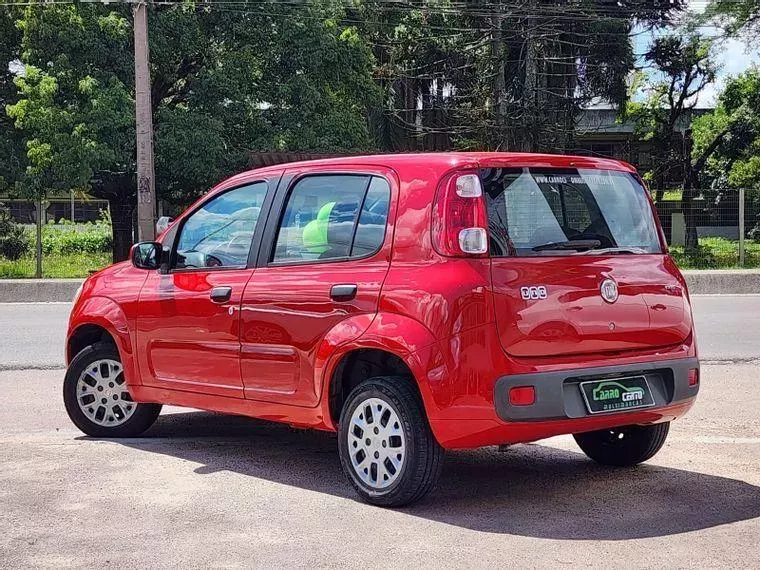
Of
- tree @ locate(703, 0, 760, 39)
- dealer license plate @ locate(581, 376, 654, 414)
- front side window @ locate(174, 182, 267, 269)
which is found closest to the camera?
dealer license plate @ locate(581, 376, 654, 414)

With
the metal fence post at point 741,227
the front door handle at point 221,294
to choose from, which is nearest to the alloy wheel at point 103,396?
the front door handle at point 221,294

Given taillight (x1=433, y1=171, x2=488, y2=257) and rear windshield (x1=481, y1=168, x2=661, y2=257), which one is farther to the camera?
rear windshield (x1=481, y1=168, x2=661, y2=257)

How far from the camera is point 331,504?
18.3 ft

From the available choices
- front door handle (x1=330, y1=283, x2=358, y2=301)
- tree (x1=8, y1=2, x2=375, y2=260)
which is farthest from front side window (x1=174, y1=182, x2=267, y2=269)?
tree (x1=8, y1=2, x2=375, y2=260)

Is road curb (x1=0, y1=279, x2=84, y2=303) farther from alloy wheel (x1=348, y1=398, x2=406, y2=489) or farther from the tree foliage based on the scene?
the tree foliage

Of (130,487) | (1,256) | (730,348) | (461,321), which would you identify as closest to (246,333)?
(130,487)

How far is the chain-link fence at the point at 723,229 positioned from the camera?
21625mm

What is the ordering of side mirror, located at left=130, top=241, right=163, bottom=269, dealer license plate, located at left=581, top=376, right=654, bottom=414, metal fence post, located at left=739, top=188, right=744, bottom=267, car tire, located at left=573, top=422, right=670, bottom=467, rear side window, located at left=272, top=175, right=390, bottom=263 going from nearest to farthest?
dealer license plate, located at left=581, top=376, right=654, bottom=414, rear side window, located at left=272, top=175, right=390, bottom=263, car tire, located at left=573, top=422, right=670, bottom=467, side mirror, located at left=130, top=241, right=163, bottom=269, metal fence post, located at left=739, top=188, right=744, bottom=267

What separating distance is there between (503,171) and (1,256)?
61.4ft

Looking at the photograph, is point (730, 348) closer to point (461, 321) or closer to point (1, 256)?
point (461, 321)

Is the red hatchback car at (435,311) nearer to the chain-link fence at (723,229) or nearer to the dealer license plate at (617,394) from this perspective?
the dealer license plate at (617,394)

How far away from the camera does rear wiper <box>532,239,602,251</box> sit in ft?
17.7

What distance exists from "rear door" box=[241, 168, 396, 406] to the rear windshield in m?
0.58

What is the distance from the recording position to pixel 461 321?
16.8 ft
